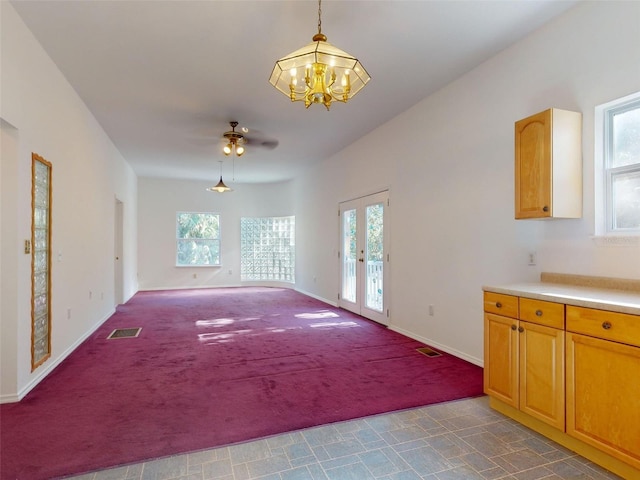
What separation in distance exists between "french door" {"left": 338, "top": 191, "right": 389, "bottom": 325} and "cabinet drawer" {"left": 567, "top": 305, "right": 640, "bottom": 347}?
3137 millimetres

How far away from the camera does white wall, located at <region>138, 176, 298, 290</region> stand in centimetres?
934

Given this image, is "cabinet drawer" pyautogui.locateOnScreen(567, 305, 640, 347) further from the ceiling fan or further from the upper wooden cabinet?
the ceiling fan

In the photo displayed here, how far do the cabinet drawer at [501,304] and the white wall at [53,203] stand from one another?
3499mm

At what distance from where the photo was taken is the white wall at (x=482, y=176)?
8.18 ft

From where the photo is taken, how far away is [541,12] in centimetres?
270

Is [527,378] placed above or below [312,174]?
below

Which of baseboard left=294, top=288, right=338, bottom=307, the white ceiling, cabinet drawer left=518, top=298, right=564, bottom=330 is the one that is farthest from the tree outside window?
baseboard left=294, top=288, right=338, bottom=307

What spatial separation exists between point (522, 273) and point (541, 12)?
2.01m

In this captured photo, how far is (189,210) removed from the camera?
969 cm

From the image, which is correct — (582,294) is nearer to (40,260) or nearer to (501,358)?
(501,358)

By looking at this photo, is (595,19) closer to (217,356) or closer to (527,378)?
(527,378)

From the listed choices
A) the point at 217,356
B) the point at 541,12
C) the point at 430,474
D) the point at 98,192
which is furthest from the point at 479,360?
the point at 98,192

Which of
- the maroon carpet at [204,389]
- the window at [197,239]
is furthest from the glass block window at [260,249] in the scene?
the maroon carpet at [204,389]

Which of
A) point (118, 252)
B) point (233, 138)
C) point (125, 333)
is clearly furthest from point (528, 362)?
point (118, 252)
